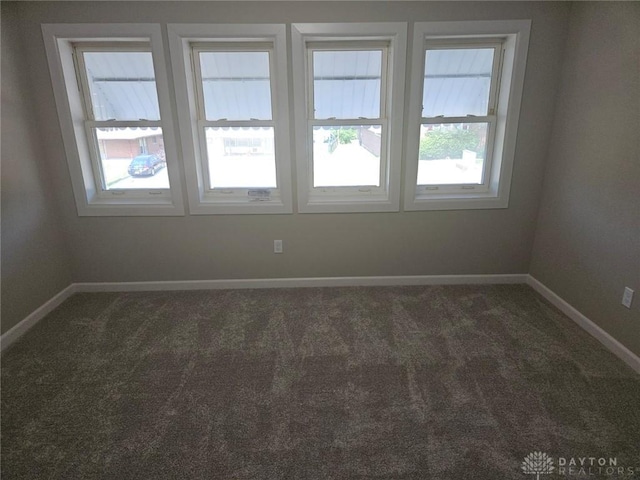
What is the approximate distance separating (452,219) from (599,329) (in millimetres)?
1265

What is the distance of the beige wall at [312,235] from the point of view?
2.57 meters

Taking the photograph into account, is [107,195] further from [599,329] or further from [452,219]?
[599,329]

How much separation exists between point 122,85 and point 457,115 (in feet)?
8.91

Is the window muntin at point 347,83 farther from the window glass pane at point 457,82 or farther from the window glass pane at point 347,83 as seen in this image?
the window glass pane at point 457,82

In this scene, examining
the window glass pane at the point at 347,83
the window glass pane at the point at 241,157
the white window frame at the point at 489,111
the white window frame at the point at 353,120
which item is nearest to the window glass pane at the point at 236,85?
the window glass pane at the point at 241,157

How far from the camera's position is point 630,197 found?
205 centimetres

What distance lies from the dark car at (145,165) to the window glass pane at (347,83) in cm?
139

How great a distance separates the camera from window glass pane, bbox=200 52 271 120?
104 inches

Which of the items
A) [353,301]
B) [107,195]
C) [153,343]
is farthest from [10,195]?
[353,301]

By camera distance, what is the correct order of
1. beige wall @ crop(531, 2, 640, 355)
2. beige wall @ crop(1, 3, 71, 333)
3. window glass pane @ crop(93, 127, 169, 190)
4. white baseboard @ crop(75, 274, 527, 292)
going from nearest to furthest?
beige wall @ crop(531, 2, 640, 355)
beige wall @ crop(1, 3, 71, 333)
window glass pane @ crop(93, 127, 169, 190)
white baseboard @ crop(75, 274, 527, 292)

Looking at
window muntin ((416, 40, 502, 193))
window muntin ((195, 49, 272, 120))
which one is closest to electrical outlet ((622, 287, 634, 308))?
window muntin ((416, 40, 502, 193))

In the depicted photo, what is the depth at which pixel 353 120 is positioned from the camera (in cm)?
277

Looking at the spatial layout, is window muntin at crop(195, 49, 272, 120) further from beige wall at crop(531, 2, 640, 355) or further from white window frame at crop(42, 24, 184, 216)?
beige wall at crop(531, 2, 640, 355)

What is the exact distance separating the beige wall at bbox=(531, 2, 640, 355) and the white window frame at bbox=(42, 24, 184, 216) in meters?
3.00
